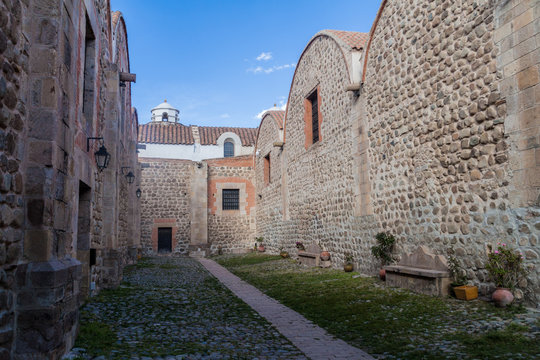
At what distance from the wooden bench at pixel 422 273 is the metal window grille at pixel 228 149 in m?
21.4

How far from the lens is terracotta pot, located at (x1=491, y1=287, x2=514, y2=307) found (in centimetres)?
532

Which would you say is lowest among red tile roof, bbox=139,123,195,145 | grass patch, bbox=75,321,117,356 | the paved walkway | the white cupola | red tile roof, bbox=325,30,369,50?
the paved walkway

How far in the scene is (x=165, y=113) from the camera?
3484 centimetres

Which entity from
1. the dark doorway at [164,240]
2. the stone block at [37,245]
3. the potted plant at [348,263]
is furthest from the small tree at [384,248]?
the dark doorway at [164,240]

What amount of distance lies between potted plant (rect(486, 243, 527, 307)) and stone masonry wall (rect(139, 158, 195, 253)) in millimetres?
17242

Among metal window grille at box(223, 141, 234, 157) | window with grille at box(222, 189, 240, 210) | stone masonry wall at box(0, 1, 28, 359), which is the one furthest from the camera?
metal window grille at box(223, 141, 234, 157)

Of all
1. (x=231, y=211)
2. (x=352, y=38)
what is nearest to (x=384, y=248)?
(x=352, y=38)

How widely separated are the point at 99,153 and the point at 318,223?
7.81 metres

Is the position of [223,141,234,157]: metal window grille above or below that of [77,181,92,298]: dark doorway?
above

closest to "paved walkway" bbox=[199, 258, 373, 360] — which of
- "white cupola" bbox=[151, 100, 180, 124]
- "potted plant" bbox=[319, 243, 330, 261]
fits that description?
"potted plant" bbox=[319, 243, 330, 261]

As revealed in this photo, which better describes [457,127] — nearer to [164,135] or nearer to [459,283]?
[459,283]

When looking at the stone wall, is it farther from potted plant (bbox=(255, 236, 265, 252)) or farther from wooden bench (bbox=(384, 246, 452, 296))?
wooden bench (bbox=(384, 246, 452, 296))

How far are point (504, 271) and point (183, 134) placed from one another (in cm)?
2527

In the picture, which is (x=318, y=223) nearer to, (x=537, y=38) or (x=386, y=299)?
(x=386, y=299)
